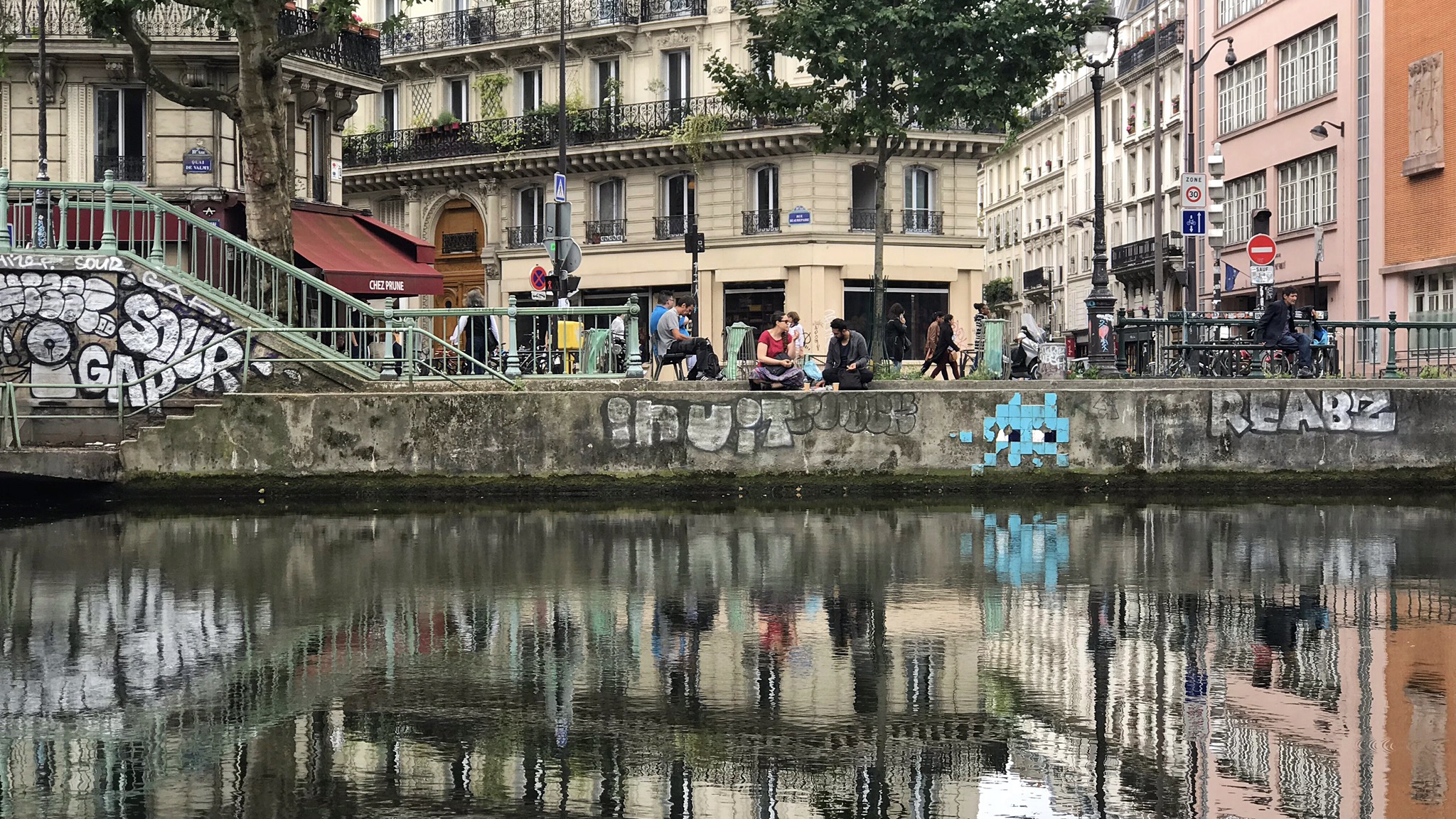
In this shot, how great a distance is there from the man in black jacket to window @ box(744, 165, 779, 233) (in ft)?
84.7

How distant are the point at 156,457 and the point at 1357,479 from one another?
45.1 ft

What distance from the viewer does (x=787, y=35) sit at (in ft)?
111

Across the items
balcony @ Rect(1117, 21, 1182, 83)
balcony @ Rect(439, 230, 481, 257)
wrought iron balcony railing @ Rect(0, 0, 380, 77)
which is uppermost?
balcony @ Rect(1117, 21, 1182, 83)

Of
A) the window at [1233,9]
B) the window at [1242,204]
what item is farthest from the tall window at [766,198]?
the window at [1233,9]

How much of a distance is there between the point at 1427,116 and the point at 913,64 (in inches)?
575

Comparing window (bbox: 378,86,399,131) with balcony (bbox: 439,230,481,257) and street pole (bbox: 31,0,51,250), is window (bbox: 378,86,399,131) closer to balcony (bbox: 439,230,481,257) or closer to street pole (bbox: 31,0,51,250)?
balcony (bbox: 439,230,481,257)

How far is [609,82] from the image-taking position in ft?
163

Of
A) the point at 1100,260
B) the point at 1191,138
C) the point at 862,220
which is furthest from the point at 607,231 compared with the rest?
the point at 1100,260

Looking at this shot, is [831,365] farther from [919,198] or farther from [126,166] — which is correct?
[919,198]

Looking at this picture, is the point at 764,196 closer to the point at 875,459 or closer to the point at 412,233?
the point at 412,233

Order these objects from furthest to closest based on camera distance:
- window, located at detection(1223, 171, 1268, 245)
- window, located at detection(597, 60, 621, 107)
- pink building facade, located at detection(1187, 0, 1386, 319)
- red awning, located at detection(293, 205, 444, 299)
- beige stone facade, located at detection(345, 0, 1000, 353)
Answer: window, located at detection(1223, 171, 1268, 245) → window, located at detection(597, 60, 621, 107) → beige stone facade, located at detection(345, 0, 1000, 353) → pink building facade, located at detection(1187, 0, 1386, 319) → red awning, located at detection(293, 205, 444, 299)

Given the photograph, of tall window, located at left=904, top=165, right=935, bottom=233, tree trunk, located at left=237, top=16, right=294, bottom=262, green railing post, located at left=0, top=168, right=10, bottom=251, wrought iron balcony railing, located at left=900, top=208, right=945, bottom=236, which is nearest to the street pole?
tree trunk, located at left=237, top=16, right=294, bottom=262

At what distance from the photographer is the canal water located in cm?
554

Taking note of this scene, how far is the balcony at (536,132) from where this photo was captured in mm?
48812
